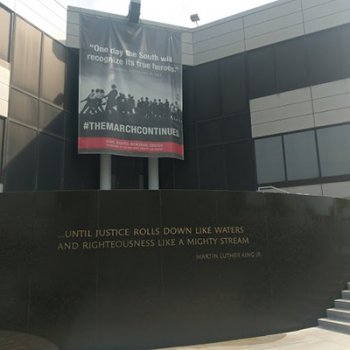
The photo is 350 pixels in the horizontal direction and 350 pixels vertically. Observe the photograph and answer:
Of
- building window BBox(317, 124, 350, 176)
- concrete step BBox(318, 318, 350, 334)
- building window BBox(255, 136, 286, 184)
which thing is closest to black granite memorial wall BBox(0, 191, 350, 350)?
concrete step BBox(318, 318, 350, 334)

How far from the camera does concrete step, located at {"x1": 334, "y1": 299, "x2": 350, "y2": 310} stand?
9.42 meters

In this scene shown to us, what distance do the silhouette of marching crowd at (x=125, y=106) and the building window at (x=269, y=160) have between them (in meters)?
3.97

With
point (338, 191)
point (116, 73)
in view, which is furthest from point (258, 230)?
point (116, 73)

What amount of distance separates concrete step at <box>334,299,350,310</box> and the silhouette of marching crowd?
1124 centimetres

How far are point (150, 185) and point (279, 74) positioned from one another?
771 cm

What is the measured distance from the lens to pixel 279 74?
18.5 metres

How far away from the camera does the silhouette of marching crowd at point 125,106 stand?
56.7ft

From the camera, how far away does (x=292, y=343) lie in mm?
7828

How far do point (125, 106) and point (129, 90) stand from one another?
81cm

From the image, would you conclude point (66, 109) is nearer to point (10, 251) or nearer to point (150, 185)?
point (150, 185)

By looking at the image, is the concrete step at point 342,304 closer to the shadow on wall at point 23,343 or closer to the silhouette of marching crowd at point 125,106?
the shadow on wall at point 23,343

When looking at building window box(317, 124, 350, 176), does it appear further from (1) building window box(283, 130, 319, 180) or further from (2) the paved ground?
(2) the paved ground

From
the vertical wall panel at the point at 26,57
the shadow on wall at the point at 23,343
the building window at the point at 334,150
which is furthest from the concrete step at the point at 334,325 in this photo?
the vertical wall panel at the point at 26,57

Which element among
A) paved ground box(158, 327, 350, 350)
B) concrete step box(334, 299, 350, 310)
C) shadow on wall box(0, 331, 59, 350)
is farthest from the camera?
concrete step box(334, 299, 350, 310)
